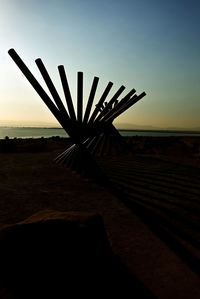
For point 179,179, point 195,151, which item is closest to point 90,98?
point 179,179

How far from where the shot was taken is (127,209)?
4.02m

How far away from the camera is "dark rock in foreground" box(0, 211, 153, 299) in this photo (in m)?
1.73

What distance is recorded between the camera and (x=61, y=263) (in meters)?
1.82

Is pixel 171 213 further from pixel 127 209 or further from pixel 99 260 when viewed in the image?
pixel 99 260

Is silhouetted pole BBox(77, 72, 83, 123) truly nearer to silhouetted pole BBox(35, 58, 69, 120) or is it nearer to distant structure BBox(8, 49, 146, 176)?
distant structure BBox(8, 49, 146, 176)

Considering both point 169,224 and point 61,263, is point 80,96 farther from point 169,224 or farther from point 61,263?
point 61,263

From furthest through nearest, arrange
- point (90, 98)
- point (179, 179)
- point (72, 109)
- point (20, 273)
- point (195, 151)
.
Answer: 1. point (195, 151)
2. point (90, 98)
3. point (179, 179)
4. point (72, 109)
5. point (20, 273)

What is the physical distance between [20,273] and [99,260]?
24.8 inches

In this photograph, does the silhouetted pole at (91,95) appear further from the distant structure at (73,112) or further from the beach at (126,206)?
the beach at (126,206)

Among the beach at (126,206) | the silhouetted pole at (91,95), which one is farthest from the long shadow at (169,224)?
the silhouetted pole at (91,95)

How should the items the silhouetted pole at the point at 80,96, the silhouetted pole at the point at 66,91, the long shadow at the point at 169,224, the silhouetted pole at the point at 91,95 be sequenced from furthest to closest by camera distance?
the silhouetted pole at the point at 91,95
the silhouetted pole at the point at 80,96
the silhouetted pole at the point at 66,91
the long shadow at the point at 169,224

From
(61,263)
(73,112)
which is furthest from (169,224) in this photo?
(73,112)

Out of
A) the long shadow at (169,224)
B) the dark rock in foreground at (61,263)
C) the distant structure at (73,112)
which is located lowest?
the long shadow at (169,224)

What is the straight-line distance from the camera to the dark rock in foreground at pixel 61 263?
1729 millimetres
